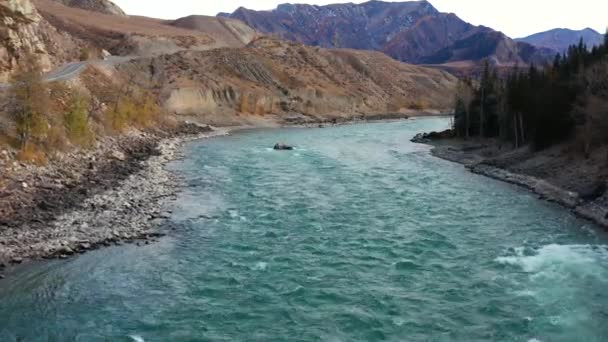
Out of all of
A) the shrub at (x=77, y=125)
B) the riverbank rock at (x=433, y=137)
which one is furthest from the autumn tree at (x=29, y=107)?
the riverbank rock at (x=433, y=137)

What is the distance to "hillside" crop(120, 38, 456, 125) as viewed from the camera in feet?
361

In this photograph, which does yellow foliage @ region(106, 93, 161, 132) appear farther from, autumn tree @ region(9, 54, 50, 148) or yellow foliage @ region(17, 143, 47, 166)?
yellow foliage @ region(17, 143, 47, 166)

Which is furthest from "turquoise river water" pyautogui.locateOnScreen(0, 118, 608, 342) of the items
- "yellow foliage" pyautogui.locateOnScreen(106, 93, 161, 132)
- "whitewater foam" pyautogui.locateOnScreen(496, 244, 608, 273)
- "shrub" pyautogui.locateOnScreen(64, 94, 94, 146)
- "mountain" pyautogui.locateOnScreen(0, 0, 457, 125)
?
"mountain" pyautogui.locateOnScreen(0, 0, 457, 125)

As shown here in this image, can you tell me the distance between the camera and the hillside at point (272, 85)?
110125 mm

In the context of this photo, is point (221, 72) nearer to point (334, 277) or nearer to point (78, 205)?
point (78, 205)

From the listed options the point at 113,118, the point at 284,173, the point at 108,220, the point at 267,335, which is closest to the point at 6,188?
the point at 108,220

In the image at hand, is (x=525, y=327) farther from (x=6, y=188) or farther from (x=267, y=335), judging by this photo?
(x=6, y=188)

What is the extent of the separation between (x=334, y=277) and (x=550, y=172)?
29.8 metres

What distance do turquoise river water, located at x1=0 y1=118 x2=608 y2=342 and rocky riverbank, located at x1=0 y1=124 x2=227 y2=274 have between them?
148cm

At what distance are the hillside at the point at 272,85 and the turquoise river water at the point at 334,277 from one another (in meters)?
72.7

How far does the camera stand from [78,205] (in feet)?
108

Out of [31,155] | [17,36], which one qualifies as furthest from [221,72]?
[31,155]

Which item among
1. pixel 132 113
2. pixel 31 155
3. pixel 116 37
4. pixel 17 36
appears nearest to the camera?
pixel 31 155

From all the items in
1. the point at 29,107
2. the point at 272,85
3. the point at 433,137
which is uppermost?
the point at 272,85
